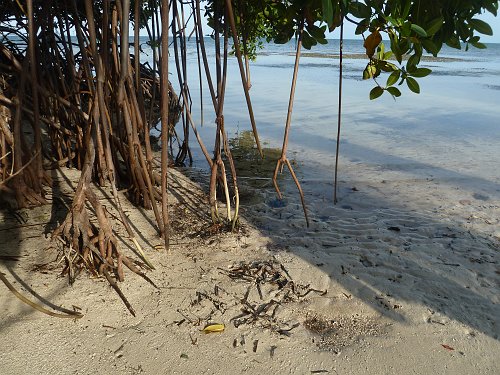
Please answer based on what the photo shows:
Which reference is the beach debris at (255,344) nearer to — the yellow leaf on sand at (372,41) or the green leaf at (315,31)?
the yellow leaf on sand at (372,41)

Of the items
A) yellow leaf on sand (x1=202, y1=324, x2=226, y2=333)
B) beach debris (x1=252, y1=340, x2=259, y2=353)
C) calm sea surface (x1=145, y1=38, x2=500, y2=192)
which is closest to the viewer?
beach debris (x1=252, y1=340, x2=259, y2=353)

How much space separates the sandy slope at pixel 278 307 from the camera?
74.9 inches

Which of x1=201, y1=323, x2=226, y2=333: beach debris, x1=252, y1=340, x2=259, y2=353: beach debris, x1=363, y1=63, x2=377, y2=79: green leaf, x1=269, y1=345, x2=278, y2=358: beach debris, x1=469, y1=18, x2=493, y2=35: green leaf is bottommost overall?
x1=269, y1=345, x2=278, y2=358: beach debris

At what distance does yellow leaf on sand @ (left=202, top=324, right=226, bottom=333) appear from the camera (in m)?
2.07

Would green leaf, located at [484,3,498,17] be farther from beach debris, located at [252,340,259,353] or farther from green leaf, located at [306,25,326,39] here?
beach debris, located at [252,340,259,353]

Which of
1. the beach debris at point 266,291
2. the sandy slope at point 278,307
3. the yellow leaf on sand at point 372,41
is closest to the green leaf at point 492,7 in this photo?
the yellow leaf on sand at point 372,41

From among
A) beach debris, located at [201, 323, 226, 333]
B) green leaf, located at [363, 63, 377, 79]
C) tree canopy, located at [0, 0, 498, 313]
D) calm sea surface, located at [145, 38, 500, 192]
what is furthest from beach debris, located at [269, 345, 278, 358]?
calm sea surface, located at [145, 38, 500, 192]

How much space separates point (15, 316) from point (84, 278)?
0.38 meters

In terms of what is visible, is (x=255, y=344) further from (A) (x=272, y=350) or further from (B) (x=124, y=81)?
(B) (x=124, y=81)

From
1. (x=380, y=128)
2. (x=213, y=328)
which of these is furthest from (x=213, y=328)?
(x=380, y=128)

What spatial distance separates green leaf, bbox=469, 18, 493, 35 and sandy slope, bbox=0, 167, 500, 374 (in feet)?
4.18

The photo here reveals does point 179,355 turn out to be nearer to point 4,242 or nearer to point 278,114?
point 4,242

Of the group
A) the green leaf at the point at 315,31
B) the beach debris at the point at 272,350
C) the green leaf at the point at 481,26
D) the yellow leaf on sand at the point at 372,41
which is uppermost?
the green leaf at the point at 315,31

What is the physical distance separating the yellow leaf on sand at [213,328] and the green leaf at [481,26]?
166 centimetres
